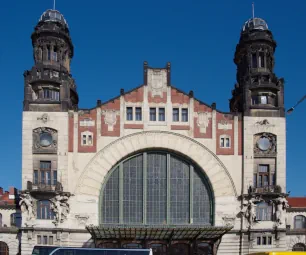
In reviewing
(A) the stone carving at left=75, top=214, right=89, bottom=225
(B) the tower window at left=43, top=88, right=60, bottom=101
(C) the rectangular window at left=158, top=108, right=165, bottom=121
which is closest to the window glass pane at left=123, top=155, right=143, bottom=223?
(A) the stone carving at left=75, top=214, right=89, bottom=225

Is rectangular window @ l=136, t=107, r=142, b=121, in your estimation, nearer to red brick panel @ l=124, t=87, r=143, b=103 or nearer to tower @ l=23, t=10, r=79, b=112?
red brick panel @ l=124, t=87, r=143, b=103

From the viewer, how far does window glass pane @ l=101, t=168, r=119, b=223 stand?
52.8m

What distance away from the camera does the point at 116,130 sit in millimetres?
53750

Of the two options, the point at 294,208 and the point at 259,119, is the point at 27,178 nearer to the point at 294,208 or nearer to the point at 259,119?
the point at 259,119

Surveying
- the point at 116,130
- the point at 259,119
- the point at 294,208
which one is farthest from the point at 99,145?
the point at 294,208

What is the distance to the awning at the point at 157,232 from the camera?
4838cm

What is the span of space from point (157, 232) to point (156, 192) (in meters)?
5.38

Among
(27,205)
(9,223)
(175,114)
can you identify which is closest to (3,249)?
(9,223)

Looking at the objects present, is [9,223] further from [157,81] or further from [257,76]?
[257,76]

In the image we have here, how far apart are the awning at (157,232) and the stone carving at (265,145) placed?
963cm

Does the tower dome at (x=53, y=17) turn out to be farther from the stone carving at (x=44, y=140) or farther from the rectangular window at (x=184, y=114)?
the rectangular window at (x=184, y=114)

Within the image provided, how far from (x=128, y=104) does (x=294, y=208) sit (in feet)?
85.4

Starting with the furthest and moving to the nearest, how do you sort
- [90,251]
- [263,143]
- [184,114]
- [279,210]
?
[184,114]
[263,143]
[279,210]
[90,251]

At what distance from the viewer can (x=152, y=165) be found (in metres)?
54.0
